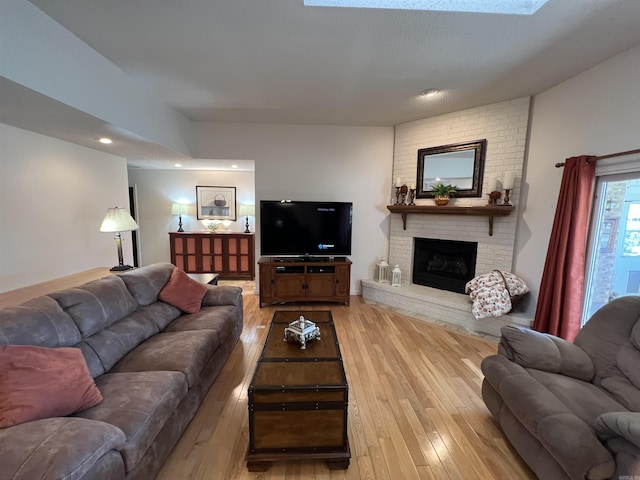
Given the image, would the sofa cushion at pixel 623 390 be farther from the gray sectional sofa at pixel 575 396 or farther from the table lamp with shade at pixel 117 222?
the table lamp with shade at pixel 117 222

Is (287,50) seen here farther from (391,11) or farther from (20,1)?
(20,1)

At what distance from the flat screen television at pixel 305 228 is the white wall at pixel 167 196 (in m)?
1.95

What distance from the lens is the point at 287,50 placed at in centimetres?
216

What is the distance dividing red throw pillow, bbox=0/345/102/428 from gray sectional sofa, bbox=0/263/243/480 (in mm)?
60

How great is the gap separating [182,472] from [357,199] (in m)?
3.64

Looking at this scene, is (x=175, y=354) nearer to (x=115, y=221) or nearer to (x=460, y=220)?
(x=115, y=221)

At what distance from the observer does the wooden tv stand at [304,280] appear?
383cm

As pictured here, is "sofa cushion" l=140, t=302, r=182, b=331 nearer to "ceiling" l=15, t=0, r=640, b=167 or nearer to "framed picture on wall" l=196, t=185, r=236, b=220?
"ceiling" l=15, t=0, r=640, b=167

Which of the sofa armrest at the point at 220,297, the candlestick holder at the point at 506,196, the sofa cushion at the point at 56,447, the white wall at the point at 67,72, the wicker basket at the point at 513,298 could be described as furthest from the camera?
the candlestick holder at the point at 506,196

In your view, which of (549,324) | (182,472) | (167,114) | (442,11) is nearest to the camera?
(182,472)

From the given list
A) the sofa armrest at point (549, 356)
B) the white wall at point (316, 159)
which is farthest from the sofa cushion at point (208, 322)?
the sofa armrest at point (549, 356)

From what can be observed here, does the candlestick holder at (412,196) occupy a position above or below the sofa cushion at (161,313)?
above

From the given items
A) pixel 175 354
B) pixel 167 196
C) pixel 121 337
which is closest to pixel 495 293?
pixel 175 354

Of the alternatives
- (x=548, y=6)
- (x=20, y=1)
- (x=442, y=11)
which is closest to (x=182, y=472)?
(x=20, y=1)
